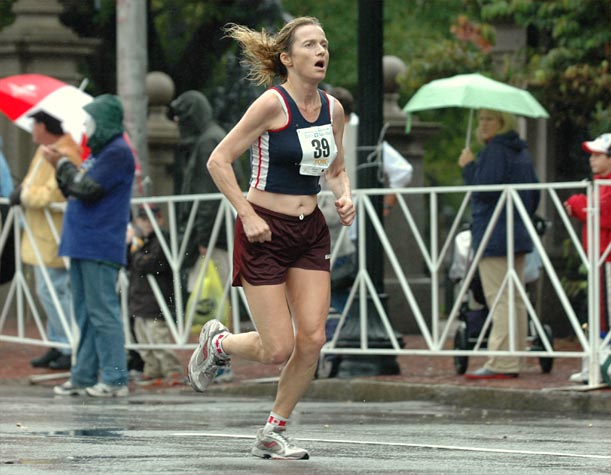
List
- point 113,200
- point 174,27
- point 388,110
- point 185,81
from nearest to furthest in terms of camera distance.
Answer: point 113,200, point 388,110, point 185,81, point 174,27

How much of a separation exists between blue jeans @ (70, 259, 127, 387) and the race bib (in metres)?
4.23

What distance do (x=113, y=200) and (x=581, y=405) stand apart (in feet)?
10.9

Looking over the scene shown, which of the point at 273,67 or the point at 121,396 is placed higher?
the point at 273,67

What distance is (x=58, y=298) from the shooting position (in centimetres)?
1378

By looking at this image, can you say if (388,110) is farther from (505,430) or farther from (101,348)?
(505,430)

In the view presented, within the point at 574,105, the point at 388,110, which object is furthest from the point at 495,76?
the point at 388,110

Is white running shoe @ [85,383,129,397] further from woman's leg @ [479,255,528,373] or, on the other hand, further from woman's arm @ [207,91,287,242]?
woman's arm @ [207,91,287,242]

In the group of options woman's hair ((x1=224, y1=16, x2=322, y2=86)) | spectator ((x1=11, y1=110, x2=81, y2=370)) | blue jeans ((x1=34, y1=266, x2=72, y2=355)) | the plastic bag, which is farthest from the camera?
blue jeans ((x1=34, y1=266, x2=72, y2=355))

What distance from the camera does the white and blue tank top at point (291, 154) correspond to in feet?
26.2

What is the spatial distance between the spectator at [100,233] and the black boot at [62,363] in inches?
64.7

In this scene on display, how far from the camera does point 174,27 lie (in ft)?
98.6

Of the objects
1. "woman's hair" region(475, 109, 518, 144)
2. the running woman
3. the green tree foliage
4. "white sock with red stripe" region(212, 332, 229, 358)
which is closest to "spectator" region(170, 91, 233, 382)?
"woman's hair" region(475, 109, 518, 144)

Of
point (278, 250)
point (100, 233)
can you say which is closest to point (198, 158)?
point (100, 233)

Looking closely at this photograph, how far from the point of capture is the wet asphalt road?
7.52 meters
